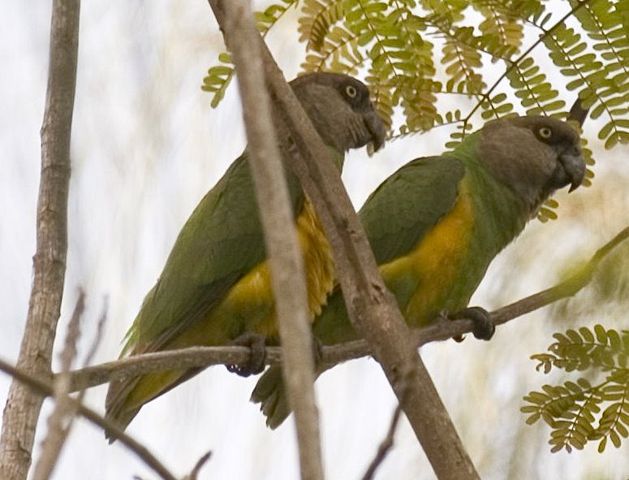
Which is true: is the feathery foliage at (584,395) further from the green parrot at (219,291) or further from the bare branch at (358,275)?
the green parrot at (219,291)

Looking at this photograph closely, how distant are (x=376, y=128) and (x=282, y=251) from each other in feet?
9.42

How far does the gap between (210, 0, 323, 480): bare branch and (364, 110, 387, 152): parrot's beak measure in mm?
2669

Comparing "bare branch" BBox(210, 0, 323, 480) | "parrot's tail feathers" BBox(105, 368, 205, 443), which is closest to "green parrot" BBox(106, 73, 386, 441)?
"parrot's tail feathers" BBox(105, 368, 205, 443)

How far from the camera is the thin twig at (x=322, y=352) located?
2.18 meters

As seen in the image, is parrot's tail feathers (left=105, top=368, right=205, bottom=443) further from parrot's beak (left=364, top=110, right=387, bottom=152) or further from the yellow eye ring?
the yellow eye ring

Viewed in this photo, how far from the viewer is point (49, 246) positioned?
2.71 metres

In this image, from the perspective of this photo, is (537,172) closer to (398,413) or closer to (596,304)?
(596,304)

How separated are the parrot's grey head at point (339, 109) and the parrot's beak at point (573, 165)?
645 millimetres

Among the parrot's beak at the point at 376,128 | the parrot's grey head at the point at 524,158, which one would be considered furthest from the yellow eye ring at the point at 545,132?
the parrot's beak at the point at 376,128

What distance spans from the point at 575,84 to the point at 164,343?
1443mm

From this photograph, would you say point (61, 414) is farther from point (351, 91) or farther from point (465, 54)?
point (351, 91)

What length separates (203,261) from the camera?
3688mm

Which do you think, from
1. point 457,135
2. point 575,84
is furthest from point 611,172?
point 457,135

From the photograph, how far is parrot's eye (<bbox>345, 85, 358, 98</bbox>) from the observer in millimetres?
4156
